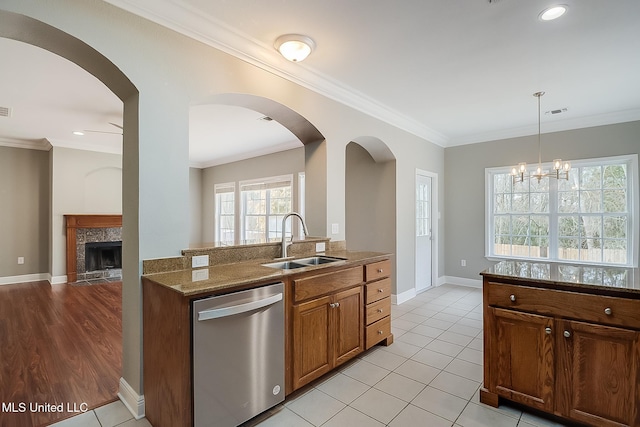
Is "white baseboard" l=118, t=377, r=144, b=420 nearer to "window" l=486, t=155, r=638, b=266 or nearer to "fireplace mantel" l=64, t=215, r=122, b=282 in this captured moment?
"fireplace mantel" l=64, t=215, r=122, b=282

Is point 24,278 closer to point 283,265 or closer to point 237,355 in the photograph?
point 283,265

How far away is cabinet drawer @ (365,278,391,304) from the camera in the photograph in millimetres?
2814

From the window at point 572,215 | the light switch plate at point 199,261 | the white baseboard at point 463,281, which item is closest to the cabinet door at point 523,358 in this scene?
the light switch plate at point 199,261

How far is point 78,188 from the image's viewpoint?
5910 mm

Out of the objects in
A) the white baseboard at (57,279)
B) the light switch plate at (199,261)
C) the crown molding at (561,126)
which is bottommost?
the white baseboard at (57,279)

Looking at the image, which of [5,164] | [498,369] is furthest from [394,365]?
[5,164]

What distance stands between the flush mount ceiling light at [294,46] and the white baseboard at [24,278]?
21.4 ft

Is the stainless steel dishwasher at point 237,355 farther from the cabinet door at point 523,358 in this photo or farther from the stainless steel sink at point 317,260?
the cabinet door at point 523,358

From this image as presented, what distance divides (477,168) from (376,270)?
3592 millimetres

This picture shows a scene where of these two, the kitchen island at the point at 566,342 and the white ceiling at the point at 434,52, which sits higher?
the white ceiling at the point at 434,52

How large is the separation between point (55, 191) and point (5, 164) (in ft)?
3.10

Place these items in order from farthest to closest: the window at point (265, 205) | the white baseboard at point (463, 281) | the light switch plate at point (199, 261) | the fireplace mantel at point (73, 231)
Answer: the window at point (265, 205), the fireplace mantel at point (73, 231), the white baseboard at point (463, 281), the light switch plate at point (199, 261)

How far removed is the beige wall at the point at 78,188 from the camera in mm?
5656

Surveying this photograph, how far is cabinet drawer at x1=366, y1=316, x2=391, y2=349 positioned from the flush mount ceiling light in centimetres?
243
